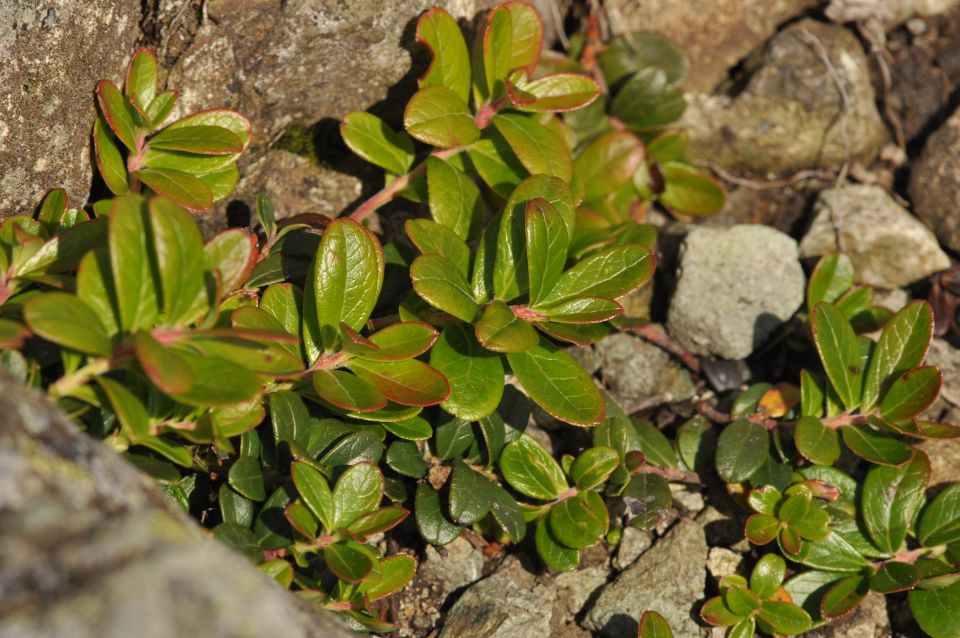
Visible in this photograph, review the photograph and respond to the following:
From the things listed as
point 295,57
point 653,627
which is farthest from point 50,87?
point 653,627

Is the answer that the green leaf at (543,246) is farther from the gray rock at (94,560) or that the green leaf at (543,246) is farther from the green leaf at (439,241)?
the gray rock at (94,560)

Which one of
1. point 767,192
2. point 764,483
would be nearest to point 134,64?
point 764,483

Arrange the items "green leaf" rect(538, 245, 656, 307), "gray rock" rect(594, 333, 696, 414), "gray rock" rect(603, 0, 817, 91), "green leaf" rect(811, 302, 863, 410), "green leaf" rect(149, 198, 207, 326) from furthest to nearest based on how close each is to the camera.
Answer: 1. "gray rock" rect(603, 0, 817, 91)
2. "gray rock" rect(594, 333, 696, 414)
3. "green leaf" rect(811, 302, 863, 410)
4. "green leaf" rect(538, 245, 656, 307)
5. "green leaf" rect(149, 198, 207, 326)

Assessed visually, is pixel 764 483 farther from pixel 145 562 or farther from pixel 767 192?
pixel 145 562

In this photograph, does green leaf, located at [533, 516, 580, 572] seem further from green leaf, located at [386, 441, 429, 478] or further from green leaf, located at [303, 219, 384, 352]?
green leaf, located at [303, 219, 384, 352]

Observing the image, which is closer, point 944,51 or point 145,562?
point 145,562

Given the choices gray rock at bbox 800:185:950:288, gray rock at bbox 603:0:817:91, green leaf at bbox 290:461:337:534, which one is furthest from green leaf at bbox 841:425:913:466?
gray rock at bbox 603:0:817:91

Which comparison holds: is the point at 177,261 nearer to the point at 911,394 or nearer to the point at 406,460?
the point at 406,460
